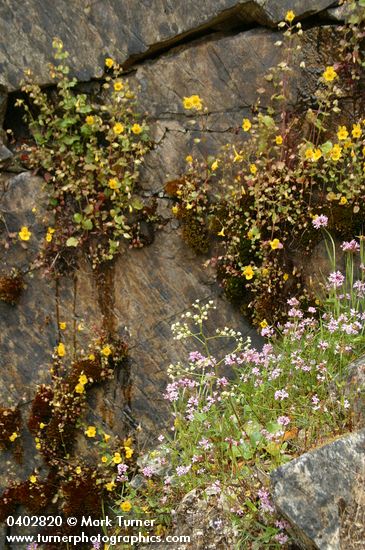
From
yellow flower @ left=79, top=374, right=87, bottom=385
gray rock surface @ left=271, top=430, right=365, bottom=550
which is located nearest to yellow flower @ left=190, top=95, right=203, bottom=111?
yellow flower @ left=79, top=374, right=87, bottom=385

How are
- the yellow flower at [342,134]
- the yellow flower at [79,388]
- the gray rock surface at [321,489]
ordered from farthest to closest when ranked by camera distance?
the yellow flower at [79,388] → the yellow flower at [342,134] → the gray rock surface at [321,489]

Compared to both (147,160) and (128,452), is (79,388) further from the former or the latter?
(147,160)

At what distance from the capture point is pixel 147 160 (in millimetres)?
5180

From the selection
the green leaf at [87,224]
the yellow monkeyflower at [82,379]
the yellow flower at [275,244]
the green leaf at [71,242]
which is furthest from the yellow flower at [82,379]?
the yellow flower at [275,244]

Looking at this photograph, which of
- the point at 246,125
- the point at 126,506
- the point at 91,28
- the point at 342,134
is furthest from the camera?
the point at 91,28

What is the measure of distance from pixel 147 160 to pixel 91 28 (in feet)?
3.46

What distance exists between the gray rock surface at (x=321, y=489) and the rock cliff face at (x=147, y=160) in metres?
1.93

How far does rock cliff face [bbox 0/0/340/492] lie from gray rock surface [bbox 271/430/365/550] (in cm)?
193

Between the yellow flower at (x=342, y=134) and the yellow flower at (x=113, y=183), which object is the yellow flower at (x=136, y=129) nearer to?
the yellow flower at (x=113, y=183)

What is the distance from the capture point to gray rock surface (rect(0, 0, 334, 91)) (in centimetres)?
512

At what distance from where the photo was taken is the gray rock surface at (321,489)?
3031mm

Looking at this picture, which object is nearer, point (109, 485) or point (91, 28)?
point (109, 485)

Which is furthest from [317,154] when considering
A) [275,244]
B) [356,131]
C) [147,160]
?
[147,160]


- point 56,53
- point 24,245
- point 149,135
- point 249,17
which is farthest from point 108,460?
point 249,17
